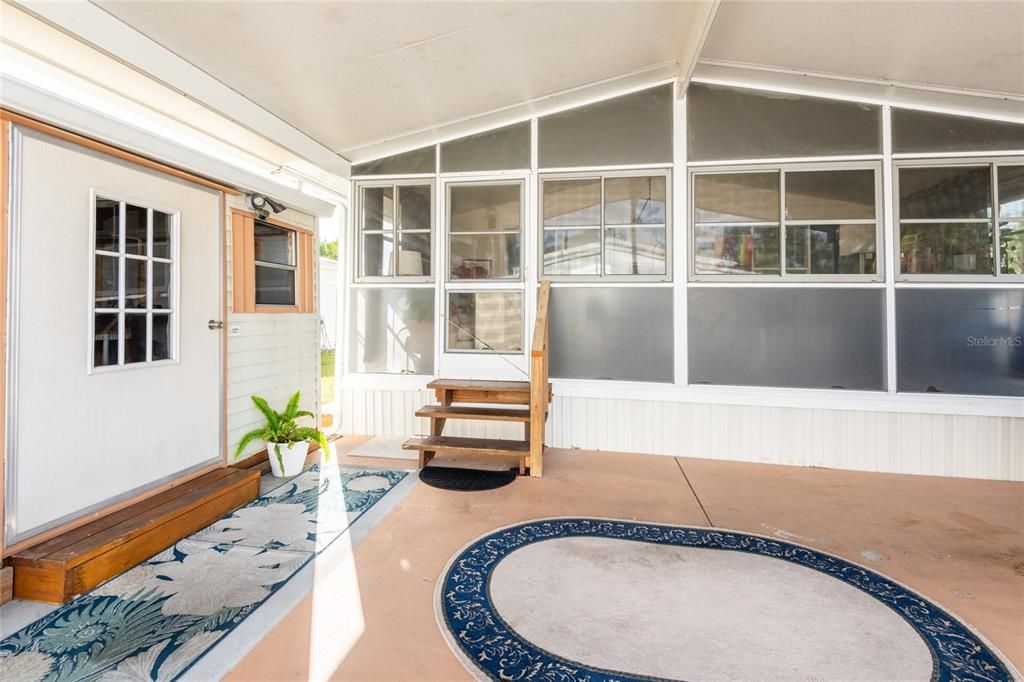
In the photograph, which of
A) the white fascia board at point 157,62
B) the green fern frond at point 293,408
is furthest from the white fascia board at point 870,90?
the green fern frond at point 293,408

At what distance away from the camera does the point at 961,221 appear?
4117 mm

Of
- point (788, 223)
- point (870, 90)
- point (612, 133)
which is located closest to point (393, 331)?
point (612, 133)

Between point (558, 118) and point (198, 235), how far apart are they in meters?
3.28

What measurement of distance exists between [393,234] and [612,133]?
93.7 inches

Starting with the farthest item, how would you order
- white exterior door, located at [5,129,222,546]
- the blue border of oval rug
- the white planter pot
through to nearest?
1. the white planter pot
2. white exterior door, located at [5,129,222,546]
3. the blue border of oval rug

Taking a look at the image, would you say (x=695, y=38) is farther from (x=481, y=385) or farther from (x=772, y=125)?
(x=481, y=385)

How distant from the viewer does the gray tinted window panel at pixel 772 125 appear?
4262mm

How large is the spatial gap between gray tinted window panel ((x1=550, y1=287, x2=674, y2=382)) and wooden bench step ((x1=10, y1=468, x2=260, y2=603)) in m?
2.89

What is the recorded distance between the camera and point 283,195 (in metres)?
3.88

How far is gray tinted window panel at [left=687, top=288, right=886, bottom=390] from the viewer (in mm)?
4242

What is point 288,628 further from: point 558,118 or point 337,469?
point 558,118

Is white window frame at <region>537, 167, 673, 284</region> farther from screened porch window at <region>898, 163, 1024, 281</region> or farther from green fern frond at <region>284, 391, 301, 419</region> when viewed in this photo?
green fern frond at <region>284, 391, 301, 419</region>

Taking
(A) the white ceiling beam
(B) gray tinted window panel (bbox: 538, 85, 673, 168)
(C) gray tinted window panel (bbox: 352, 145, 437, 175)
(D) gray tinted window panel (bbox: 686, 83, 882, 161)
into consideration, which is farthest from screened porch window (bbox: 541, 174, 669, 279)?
(C) gray tinted window panel (bbox: 352, 145, 437, 175)
